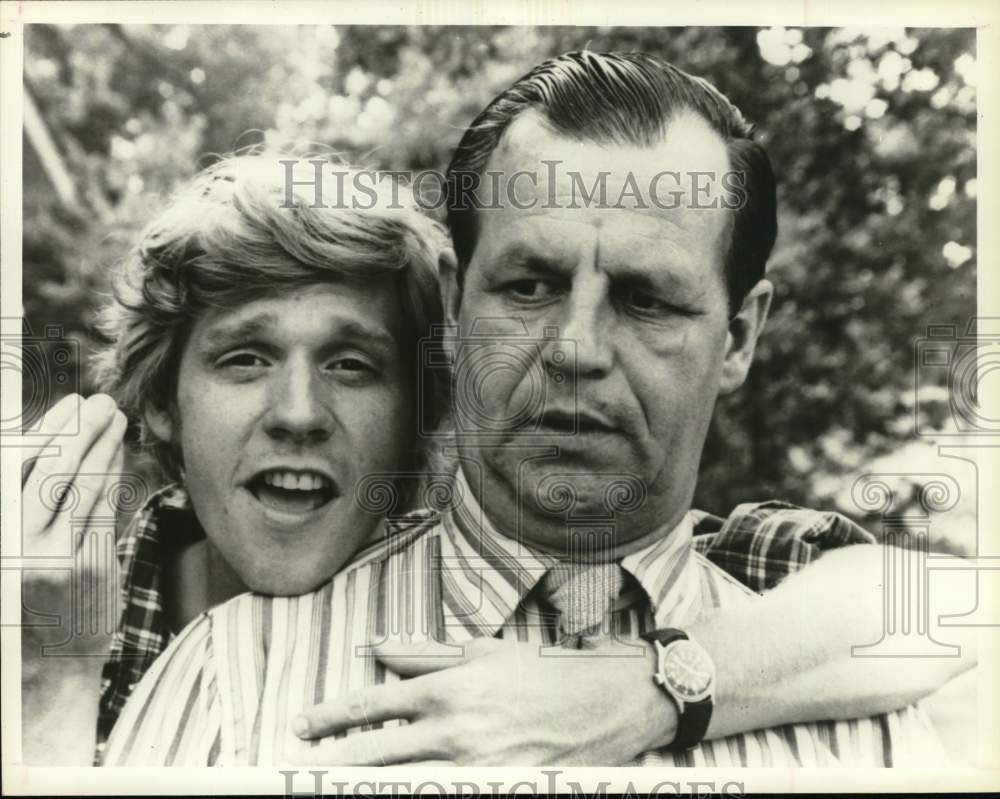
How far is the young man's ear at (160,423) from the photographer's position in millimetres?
3609

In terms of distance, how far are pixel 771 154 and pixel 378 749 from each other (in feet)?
7.94

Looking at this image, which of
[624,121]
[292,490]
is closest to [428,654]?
[292,490]

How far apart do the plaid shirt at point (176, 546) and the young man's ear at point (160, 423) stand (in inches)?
7.1

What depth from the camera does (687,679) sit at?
345 cm

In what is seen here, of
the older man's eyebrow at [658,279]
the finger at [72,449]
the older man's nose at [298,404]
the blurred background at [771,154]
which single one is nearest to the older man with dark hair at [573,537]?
the older man's eyebrow at [658,279]

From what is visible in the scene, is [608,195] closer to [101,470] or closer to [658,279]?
[658,279]

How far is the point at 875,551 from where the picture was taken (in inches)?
145

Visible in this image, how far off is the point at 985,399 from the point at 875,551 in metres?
0.68

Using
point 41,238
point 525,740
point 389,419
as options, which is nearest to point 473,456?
point 389,419

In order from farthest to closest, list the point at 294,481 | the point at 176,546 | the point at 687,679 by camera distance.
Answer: the point at 176,546
the point at 294,481
the point at 687,679

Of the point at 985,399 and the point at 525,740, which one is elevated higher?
the point at 985,399

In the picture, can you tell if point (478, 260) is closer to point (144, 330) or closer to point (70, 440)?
point (144, 330)

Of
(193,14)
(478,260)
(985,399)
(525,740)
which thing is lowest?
(525,740)

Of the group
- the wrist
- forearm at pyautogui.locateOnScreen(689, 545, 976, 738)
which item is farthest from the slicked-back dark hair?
the wrist
